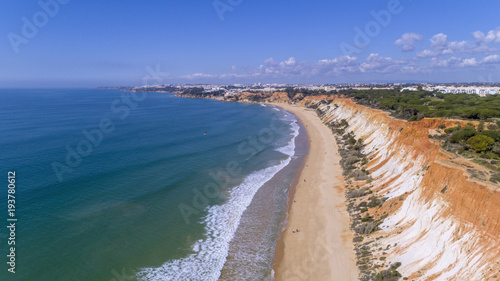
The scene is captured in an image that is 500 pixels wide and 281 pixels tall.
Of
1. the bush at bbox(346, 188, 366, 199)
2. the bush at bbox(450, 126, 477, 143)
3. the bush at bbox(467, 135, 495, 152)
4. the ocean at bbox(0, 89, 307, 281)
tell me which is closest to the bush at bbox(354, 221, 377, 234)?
the bush at bbox(346, 188, 366, 199)

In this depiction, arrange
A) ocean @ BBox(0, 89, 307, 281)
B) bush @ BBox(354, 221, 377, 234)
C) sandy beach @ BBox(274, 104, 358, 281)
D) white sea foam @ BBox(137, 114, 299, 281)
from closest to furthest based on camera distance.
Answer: sandy beach @ BBox(274, 104, 358, 281), white sea foam @ BBox(137, 114, 299, 281), ocean @ BBox(0, 89, 307, 281), bush @ BBox(354, 221, 377, 234)

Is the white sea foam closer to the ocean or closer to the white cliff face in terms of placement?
the ocean

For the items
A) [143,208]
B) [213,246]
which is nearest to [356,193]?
[213,246]

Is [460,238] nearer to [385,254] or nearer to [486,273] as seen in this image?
[486,273]

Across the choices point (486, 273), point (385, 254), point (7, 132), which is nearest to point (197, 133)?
point (7, 132)

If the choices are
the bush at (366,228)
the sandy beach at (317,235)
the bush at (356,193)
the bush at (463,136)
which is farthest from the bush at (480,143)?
the sandy beach at (317,235)

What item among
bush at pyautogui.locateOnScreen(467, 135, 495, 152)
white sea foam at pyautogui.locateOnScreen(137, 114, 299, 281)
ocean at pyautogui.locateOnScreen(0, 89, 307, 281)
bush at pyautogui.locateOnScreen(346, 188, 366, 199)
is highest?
bush at pyautogui.locateOnScreen(467, 135, 495, 152)
